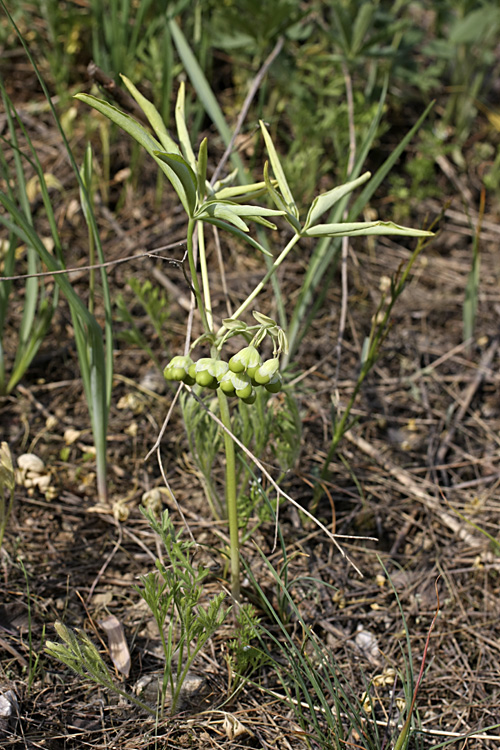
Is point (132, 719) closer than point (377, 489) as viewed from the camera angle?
Yes

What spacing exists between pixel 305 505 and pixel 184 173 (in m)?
1.12

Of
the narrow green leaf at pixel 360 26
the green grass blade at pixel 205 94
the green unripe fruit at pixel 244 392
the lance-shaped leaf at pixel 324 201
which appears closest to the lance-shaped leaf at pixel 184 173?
the lance-shaped leaf at pixel 324 201

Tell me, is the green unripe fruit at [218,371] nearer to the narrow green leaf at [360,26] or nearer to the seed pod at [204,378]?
the seed pod at [204,378]

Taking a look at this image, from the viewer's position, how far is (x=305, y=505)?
186 centimetres

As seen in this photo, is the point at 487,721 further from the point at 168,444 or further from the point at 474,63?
the point at 474,63

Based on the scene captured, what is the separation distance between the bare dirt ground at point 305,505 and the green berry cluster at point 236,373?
48 centimetres

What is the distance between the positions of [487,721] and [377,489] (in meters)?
0.68

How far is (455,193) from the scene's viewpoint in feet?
9.84

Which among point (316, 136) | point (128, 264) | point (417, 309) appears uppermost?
point (316, 136)

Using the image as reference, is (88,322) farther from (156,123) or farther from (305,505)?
(305,505)

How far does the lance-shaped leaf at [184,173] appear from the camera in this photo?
1.00 m

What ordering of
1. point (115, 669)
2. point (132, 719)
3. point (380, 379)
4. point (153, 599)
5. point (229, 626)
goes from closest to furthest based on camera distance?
point (153, 599)
point (132, 719)
point (115, 669)
point (229, 626)
point (380, 379)

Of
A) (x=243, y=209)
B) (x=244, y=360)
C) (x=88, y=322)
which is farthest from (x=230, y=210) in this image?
(x=88, y=322)

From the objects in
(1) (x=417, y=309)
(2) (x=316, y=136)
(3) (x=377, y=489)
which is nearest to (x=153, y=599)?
(3) (x=377, y=489)
